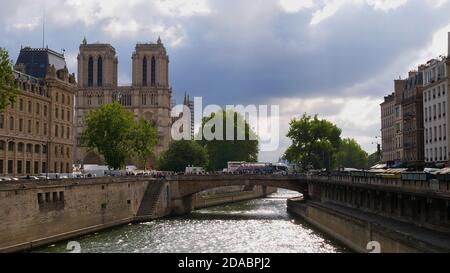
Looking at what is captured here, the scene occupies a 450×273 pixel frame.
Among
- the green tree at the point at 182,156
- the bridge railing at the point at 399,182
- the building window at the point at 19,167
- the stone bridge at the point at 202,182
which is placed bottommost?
the stone bridge at the point at 202,182

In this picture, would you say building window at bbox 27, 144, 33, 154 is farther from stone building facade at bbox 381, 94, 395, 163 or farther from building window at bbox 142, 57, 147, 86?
building window at bbox 142, 57, 147, 86

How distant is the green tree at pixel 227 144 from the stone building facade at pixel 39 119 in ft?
227

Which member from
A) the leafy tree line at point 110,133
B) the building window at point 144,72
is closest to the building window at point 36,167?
the leafy tree line at point 110,133

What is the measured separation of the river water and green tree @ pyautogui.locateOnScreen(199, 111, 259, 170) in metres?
89.5

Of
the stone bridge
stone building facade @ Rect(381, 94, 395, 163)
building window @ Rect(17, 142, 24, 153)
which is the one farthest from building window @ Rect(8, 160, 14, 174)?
stone building facade @ Rect(381, 94, 395, 163)

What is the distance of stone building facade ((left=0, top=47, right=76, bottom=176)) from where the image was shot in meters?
85.4

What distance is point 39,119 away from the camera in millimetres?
92750

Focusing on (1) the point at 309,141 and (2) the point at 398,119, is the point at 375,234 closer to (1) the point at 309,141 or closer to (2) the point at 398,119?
(2) the point at 398,119

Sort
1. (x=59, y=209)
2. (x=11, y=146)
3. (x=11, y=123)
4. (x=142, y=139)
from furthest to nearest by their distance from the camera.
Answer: (x=142, y=139), (x=11, y=146), (x=11, y=123), (x=59, y=209)

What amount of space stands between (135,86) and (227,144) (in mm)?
33137

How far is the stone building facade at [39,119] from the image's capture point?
280 ft

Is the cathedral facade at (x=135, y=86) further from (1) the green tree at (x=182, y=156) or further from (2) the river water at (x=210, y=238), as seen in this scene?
(2) the river water at (x=210, y=238)

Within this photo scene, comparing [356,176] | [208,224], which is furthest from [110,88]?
[356,176]

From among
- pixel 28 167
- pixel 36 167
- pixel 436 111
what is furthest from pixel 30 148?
pixel 436 111
